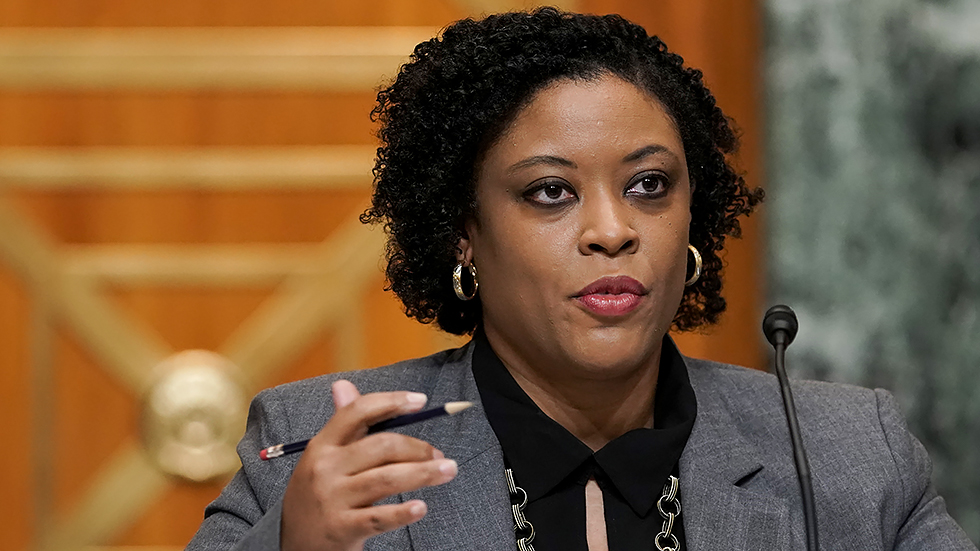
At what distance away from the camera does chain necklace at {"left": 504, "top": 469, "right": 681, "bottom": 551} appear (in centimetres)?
179

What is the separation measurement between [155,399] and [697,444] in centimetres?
→ 181

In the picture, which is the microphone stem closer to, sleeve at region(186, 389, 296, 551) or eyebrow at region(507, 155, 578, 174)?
eyebrow at region(507, 155, 578, 174)

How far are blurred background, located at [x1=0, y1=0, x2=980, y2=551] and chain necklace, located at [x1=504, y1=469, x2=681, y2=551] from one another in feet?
4.02

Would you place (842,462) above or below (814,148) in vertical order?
below

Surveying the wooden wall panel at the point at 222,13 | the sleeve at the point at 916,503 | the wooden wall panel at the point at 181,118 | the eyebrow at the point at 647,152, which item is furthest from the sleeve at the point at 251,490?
the wooden wall panel at the point at 222,13

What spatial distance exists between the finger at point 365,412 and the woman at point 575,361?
329 mm

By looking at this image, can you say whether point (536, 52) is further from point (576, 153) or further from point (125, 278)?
point (125, 278)

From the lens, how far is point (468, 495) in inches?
70.3

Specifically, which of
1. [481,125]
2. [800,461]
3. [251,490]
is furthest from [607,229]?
[251,490]

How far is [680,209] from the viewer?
184 centimetres

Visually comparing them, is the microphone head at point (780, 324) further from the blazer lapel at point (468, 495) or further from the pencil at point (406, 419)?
the pencil at point (406, 419)

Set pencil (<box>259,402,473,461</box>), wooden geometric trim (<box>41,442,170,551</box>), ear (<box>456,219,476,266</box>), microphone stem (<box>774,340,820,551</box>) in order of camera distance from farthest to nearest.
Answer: wooden geometric trim (<box>41,442,170,551</box>), ear (<box>456,219,476,266</box>), microphone stem (<box>774,340,820,551</box>), pencil (<box>259,402,473,461</box>)

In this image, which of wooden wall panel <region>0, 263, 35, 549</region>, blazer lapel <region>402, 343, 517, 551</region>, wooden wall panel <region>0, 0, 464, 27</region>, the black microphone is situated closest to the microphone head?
the black microphone

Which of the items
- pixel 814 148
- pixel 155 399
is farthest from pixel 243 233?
pixel 814 148
